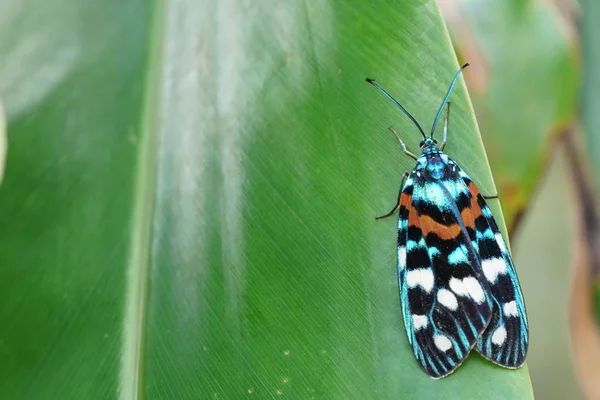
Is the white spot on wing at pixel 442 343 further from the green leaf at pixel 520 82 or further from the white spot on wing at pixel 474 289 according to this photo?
the green leaf at pixel 520 82

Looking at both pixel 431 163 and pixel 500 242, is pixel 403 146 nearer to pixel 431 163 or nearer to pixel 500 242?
pixel 431 163

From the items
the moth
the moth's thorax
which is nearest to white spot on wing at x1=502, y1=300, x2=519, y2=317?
the moth

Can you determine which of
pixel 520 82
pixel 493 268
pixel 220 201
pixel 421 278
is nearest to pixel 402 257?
pixel 421 278

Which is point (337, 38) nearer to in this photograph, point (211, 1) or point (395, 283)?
point (211, 1)

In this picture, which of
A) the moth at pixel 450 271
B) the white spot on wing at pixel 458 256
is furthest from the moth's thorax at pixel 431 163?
the white spot on wing at pixel 458 256

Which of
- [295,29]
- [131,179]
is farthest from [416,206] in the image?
[131,179]
